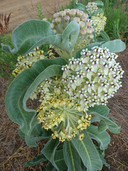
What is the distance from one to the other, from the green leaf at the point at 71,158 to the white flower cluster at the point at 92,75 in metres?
0.58

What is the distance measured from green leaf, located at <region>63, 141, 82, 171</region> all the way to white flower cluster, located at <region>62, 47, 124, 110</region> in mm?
577

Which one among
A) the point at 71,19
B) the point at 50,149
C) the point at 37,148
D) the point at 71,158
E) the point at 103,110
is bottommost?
the point at 37,148

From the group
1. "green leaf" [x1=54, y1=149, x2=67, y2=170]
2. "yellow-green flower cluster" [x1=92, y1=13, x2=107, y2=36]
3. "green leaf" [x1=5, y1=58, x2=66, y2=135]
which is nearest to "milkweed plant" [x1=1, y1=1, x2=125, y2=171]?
"green leaf" [x1=5, y1=58, x2=66, y2=135]

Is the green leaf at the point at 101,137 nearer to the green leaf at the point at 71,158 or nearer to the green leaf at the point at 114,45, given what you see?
the green leaf at the point at 71,158

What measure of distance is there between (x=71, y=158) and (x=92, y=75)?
2.48 feet

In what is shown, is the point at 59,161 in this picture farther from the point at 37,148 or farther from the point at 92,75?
the point at 92,75

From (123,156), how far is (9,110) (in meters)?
1.32

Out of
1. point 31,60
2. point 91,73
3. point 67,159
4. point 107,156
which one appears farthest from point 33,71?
point 107,156

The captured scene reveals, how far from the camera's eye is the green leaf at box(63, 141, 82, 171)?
42.6 inches

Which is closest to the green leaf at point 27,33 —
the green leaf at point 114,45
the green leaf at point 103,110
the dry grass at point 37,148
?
the green leaf at point 114,45

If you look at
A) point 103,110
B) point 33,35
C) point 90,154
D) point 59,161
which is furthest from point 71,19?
point 59,161

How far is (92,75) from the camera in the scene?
68 cm

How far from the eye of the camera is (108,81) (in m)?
0.68

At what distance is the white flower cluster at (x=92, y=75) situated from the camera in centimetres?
64
